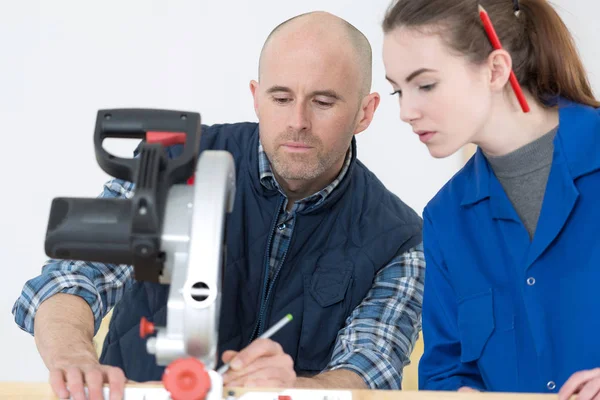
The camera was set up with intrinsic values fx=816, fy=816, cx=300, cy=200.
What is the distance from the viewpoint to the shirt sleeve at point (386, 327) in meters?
1.68

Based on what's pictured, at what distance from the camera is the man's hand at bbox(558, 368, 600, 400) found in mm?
1166

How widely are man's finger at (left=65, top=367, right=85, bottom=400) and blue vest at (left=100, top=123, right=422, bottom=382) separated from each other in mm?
670

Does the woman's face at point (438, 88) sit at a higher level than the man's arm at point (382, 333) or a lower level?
higher

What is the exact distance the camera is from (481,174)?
5.26 ft

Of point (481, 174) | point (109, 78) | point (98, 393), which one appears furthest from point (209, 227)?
point (109, 78)

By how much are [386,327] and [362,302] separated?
124 millimetres

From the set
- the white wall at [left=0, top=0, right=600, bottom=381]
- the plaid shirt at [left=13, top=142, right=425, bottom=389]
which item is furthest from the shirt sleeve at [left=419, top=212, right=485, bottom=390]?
the white wall at [left=0, top=0, right=600, bottom=381]

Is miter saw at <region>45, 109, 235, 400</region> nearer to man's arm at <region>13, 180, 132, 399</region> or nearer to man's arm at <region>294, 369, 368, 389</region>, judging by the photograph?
man's arm at <region>13, 180, 132, 399</region>

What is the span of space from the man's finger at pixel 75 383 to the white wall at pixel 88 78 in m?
1.83

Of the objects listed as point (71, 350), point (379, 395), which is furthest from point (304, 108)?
point (379, 395)

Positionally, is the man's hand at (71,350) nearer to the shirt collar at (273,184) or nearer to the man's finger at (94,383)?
the man's finger at (94,383)

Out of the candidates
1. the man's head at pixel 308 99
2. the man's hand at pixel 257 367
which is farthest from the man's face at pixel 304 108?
the man's hand at pixel 257 367

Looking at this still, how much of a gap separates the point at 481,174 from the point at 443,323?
1.00ft

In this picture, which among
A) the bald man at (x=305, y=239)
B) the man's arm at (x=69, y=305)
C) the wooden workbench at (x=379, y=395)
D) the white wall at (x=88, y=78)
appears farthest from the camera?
the white wall at (x=88, y=78)
